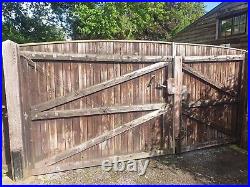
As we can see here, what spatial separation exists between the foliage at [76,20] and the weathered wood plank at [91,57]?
962cm

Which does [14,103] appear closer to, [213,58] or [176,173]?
[176,173]

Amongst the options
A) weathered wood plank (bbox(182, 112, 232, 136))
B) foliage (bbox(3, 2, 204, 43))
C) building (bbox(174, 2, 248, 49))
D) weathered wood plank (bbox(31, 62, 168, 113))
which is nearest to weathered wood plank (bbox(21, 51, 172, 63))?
weathered wood plank (bbox(31, 62, 168, 113))

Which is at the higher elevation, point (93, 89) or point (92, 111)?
point (93, 89)

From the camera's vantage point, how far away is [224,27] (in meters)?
9.08

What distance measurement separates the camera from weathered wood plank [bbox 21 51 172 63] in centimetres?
387

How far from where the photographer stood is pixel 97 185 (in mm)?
3918

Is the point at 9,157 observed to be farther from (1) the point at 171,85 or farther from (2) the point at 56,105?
(1) the point at 171,85

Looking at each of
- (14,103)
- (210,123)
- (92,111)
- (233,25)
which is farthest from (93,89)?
(233,25)

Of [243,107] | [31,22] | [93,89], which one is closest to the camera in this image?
[93,89]

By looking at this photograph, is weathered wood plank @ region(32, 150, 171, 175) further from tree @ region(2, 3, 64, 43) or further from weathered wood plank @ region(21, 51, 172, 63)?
tree @ region(2, 3, 64, 43)

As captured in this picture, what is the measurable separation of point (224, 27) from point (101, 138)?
6797 mm

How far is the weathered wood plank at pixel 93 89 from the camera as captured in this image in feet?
13.3

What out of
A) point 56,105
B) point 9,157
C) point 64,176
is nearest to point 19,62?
point 56,105

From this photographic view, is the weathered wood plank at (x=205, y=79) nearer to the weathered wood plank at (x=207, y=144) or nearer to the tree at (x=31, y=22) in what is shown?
the weathered wood plank at (x=207, y=144)
